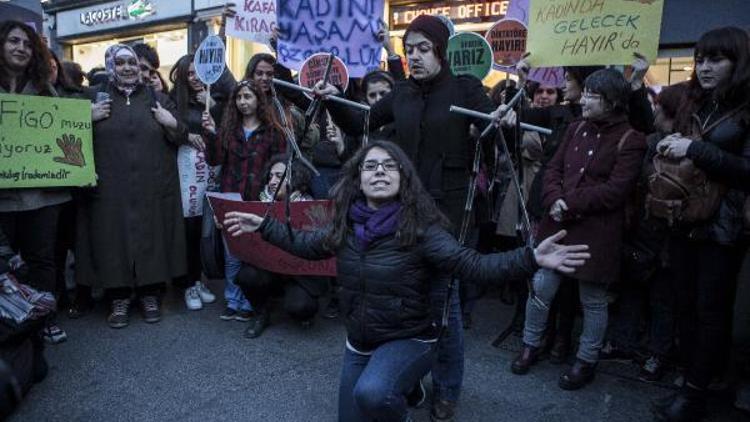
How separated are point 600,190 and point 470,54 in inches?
52.1

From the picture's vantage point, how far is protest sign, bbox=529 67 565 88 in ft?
14.9

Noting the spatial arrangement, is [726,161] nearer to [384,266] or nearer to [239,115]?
[384,266]

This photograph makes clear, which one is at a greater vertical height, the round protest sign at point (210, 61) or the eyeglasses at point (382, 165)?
the round protest sign at point (210, 61)

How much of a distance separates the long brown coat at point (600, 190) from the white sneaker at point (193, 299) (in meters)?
2.88

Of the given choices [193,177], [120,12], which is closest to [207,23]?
[120,12]

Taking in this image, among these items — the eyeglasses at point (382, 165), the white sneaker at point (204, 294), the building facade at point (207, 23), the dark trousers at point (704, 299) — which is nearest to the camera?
the eyeglasses at point (382, 165)

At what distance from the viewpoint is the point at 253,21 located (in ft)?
16.5

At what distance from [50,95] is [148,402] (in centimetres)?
215

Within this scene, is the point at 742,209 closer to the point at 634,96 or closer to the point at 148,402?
the point at 634,96

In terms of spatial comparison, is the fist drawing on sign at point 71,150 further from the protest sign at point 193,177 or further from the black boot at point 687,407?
the black boot at point 687,407

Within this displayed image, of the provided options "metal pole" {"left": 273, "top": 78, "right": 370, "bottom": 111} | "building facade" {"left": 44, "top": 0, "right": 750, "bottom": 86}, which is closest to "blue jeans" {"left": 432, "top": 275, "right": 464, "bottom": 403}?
"metal pole" {"left": 273, "top": 78, "right": 370, "bottom": 111}

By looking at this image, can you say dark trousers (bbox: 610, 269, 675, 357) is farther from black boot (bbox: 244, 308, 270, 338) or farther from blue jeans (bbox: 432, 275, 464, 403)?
black boot (bbox: 244, 308, 270, 338)

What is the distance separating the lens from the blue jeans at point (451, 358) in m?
2.93

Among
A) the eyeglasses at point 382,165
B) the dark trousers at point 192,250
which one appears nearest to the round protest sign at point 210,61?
the dark trousers at point 192,250
